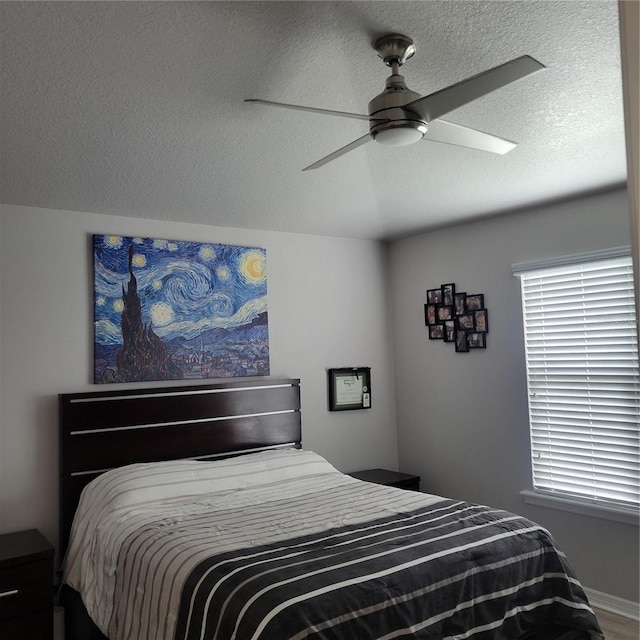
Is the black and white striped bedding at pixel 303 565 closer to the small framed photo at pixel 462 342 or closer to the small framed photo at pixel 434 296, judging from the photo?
the small framed photo at pixel 462 342

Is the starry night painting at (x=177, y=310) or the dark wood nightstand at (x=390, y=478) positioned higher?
the starry night painting at (x=177, y=310)

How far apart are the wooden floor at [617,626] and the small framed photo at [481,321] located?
1.87m

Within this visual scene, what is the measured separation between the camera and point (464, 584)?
221 cm

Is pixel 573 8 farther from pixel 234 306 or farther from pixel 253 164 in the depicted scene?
pixel 234 306

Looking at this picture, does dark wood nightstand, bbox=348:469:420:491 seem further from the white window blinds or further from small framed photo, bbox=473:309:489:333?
small framed photo, bbox=473:309:489:333

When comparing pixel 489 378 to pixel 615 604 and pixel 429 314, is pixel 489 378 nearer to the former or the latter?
pixel 429 314

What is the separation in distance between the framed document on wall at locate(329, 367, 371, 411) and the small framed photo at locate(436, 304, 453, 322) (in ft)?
2.40

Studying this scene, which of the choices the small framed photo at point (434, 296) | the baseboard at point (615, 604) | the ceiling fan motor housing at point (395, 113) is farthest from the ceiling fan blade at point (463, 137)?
the baseboard at point (615, 604)

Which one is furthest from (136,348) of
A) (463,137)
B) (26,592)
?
(463,137)

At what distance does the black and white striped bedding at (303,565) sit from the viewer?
6.43 feet

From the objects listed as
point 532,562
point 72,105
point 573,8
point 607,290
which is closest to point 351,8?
point 573,8

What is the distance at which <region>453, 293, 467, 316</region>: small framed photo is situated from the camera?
169 inches

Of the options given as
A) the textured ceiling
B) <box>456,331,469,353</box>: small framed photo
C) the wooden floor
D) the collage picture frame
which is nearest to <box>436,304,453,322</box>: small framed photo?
the collage picture frame

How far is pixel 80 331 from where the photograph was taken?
3500 millimetres
